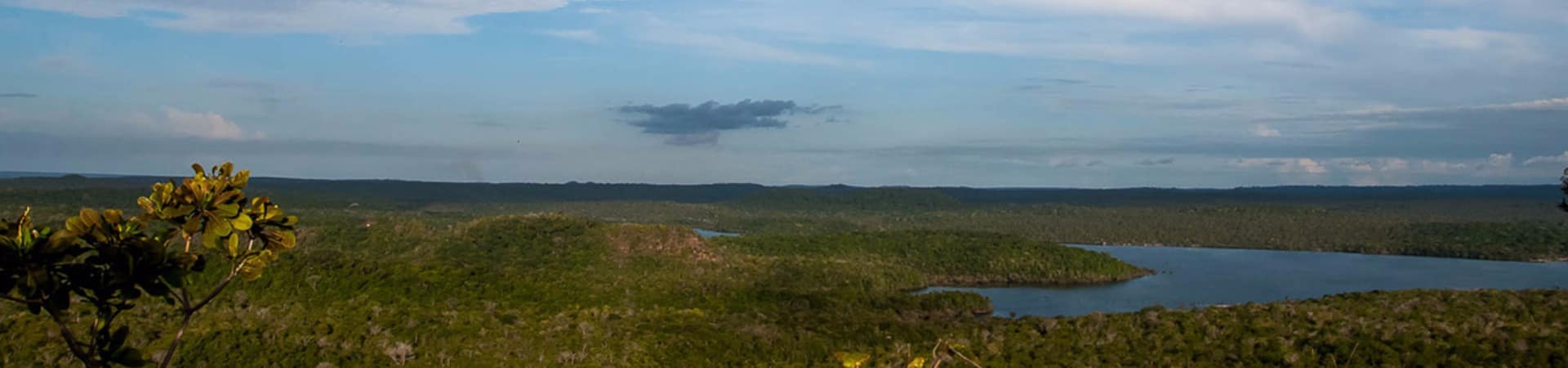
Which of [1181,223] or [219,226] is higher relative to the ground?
[219,226]

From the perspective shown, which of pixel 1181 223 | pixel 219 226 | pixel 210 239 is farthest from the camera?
pixel 1181 223

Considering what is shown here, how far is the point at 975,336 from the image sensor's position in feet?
119

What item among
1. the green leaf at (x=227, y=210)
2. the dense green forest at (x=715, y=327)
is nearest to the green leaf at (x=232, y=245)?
the green leaf at (x=227, y=210)

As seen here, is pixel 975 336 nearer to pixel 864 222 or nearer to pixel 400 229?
pixel 400 229

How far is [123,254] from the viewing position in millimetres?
4859

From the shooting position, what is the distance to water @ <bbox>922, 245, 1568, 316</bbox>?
76000mm

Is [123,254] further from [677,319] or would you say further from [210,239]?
[677,319]

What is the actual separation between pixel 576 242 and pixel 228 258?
2767 inches

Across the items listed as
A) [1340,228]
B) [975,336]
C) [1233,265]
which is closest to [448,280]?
[975,336]

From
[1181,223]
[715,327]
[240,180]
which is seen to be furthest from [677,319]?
[1181,223]

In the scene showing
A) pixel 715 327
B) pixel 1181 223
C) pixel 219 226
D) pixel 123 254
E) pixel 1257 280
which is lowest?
pixel 1257 280

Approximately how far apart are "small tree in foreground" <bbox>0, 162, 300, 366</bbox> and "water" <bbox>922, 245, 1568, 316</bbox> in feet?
207

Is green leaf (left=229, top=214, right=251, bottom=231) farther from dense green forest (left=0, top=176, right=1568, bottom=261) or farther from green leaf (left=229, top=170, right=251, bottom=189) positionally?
dense green forest (left=0, top=176, right=1568, bottom=261)

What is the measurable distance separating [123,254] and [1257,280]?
9789 centimetres
